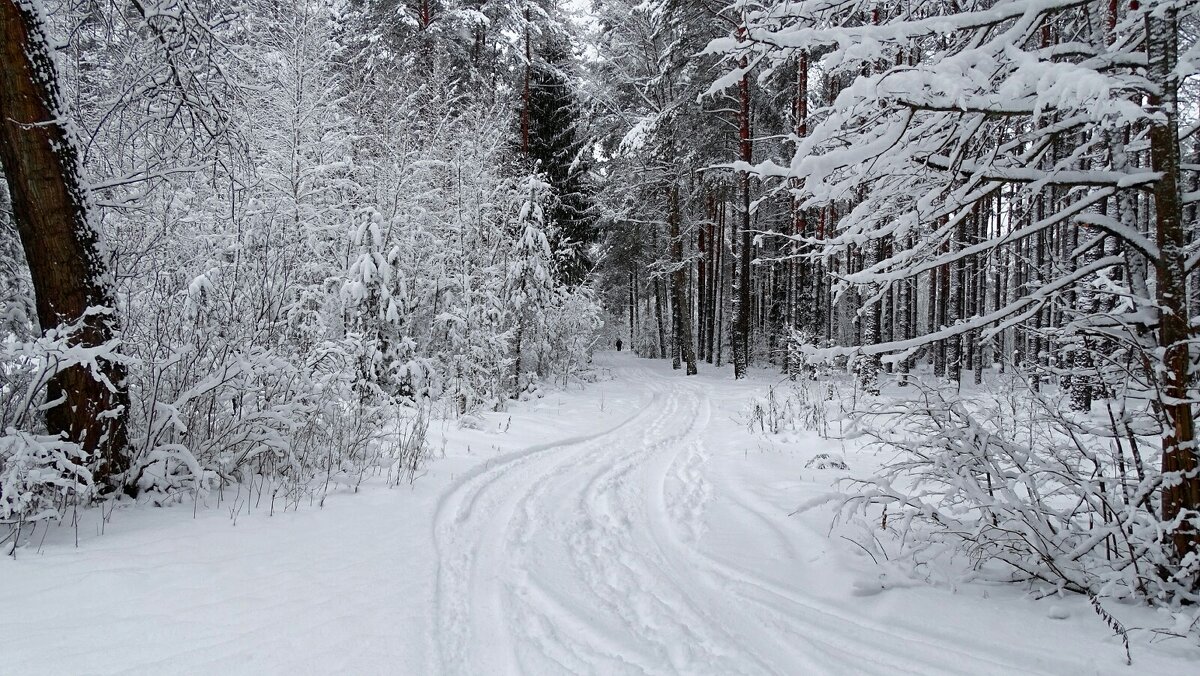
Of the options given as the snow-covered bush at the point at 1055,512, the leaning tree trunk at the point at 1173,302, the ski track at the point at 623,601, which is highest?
the leaning tree trunk at the point at 1173,302

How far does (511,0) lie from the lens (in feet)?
52.6

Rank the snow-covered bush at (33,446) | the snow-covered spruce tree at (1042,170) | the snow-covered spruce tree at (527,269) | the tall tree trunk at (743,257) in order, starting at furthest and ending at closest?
the tall tree trunk at (743,257)
the snow-covered spruce tree at (527,269)
the snow-covered bush at (33,446)
the snow-covered spruce tree at (1042,170)

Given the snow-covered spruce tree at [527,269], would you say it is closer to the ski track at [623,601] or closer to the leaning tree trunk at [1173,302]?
the ski track at [623,601]

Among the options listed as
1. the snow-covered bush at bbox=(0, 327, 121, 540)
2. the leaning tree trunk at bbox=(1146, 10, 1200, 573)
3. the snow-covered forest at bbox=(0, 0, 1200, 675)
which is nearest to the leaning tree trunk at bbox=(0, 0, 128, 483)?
the snow-covered forest at bbox=(0, 0, 1200, 675)

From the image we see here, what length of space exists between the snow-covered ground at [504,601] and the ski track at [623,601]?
13 mm

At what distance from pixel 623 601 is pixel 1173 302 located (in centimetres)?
320

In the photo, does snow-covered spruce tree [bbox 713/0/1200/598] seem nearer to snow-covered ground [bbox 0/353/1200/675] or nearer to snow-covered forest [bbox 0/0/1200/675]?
snow-covered forest [bbox 0/0/1200/675]

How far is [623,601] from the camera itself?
3049 mm

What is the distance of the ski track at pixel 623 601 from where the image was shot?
2.45 meters

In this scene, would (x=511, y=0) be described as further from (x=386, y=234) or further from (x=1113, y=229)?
(x=1113, y=229)

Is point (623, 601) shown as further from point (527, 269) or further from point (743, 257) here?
point (743, 257)

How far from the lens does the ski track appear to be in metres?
2.45

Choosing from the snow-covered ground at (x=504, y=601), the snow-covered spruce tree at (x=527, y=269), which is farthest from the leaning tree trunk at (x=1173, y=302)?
the snow-covered spruce tree at (x=527, y=269)

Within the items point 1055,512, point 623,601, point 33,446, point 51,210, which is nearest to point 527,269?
point 51,210
